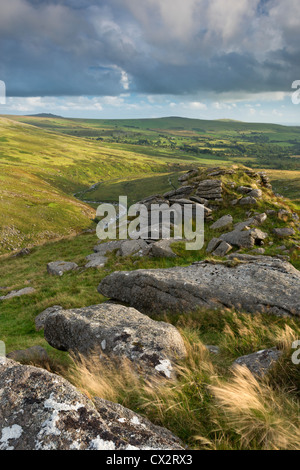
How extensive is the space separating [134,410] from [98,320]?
4785 mm

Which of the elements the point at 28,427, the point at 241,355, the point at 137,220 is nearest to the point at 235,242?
the point at 137,220

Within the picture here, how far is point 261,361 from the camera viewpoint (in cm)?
654

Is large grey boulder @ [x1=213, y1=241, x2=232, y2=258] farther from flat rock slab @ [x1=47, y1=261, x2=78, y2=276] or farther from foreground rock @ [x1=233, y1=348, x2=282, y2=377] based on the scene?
foreground rock @ [x1=233, y1=348, x2=282, y2=377]

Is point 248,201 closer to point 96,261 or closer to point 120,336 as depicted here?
point 96,261

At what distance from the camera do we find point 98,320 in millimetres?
9641

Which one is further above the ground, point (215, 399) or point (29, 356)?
point (215, 399)

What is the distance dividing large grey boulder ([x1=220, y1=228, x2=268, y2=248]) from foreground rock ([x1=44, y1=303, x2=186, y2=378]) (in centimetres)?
1533

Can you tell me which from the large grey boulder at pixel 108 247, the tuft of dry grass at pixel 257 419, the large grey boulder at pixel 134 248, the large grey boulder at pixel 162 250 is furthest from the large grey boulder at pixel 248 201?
the tuft of dry grass at pixel 257 419

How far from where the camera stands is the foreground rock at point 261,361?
6.14 metres

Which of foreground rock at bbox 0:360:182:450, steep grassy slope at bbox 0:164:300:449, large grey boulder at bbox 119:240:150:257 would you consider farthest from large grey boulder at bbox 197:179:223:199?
foreground rock at bbox 0:360:182:450

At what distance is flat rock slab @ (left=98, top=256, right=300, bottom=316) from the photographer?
35.7 ft

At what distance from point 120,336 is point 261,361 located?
160 inches

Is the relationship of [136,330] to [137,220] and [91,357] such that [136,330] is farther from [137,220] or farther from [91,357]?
[137,220]

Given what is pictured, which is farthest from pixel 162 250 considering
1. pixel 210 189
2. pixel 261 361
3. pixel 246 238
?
pixel 261 361
